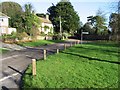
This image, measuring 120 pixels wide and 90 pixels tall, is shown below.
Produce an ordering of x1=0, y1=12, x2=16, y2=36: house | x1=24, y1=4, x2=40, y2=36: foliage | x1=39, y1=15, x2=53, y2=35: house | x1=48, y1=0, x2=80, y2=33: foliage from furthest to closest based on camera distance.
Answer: x1=48, y1=0, x2=80, y2=33: foliage → x1=39, y1=15, x2=53, y2=35: house → x1=0, y1=12, x2=16, y2=36: house → x1=24, y1=4, x2=40, y2=36: foliage

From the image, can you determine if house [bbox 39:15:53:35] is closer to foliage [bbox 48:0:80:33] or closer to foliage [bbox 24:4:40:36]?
foliage [bbox 48:0:80:33]

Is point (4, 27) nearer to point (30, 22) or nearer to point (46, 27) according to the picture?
point (30, 22)

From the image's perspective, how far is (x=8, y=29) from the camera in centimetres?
6144

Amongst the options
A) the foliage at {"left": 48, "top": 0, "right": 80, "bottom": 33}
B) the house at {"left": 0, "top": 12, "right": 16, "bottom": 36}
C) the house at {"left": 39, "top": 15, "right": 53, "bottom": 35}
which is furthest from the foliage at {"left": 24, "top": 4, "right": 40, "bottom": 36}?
the foliage at {"left": 48, "top": 0, "right": 80, "bottom": 33}

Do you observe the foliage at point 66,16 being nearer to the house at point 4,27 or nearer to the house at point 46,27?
the house at point 46,27

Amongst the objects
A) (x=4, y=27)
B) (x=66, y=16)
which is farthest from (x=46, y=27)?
(x=4, y=27)

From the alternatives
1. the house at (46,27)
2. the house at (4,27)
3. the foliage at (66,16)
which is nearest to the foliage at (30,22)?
the house at (4,27)

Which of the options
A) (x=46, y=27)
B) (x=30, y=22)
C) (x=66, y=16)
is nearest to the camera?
(x=30, y=22)

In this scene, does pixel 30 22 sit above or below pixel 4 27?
above

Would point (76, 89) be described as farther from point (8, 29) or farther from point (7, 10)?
point (7, 10)

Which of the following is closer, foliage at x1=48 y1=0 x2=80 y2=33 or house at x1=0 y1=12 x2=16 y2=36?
house at x1=0 y1=12 x2=16 y2=36

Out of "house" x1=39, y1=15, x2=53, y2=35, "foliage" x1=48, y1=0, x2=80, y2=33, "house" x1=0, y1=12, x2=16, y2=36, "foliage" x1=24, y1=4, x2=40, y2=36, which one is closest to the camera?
"foliage" x1=24, y1=4, x2=40, y2=36

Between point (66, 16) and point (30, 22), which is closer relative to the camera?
point (30, 22)

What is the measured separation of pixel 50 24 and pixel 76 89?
277 feet
